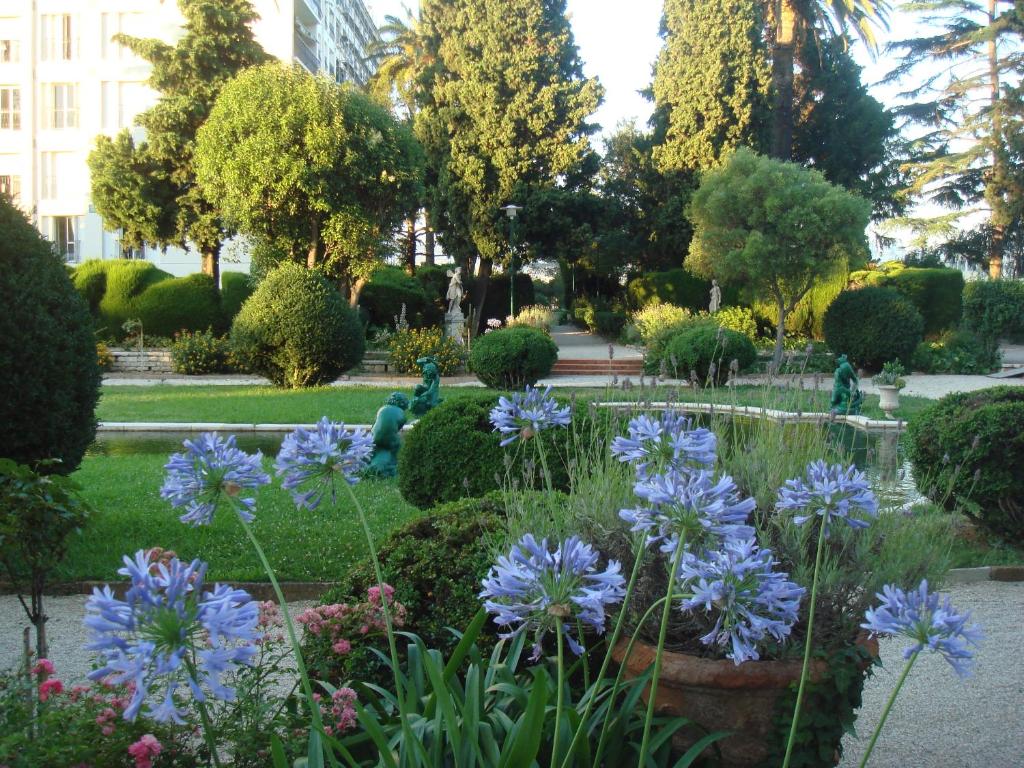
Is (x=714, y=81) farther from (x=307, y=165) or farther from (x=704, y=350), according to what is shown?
(x=704, y=350)

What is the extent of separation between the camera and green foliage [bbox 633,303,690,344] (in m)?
22.1

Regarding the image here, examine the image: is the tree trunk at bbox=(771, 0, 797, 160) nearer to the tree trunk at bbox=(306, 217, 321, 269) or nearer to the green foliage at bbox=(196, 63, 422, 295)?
the green foliage at bbox=(196, 63, 422, 295)

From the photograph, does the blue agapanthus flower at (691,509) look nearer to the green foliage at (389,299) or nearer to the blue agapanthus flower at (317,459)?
the blue agapanthus flower at (317,459)

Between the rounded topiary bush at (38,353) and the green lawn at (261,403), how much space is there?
244 inches

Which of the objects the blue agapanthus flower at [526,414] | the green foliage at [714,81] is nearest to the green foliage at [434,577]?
the blue agapanthus flower at [526,414]

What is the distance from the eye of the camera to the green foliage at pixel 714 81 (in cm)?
2916

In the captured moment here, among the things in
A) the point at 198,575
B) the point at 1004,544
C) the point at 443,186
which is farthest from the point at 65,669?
the point at 443,186

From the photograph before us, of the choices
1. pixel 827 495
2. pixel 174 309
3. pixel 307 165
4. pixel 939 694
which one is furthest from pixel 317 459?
pixel 174 309

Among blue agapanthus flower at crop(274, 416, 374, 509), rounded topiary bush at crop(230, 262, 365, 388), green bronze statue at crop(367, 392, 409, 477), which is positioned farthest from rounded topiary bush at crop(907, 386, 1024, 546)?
rounded topiary bush at crop(230, 262, 365, 388)

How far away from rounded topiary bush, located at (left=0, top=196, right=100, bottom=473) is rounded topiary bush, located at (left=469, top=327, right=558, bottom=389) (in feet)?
37.7

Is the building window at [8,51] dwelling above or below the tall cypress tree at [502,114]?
above

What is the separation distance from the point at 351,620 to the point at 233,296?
23.1 m

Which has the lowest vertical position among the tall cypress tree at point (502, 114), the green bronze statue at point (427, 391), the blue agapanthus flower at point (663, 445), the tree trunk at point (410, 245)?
the green bronze statue at point (427, 391)

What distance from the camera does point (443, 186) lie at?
31.0 m
